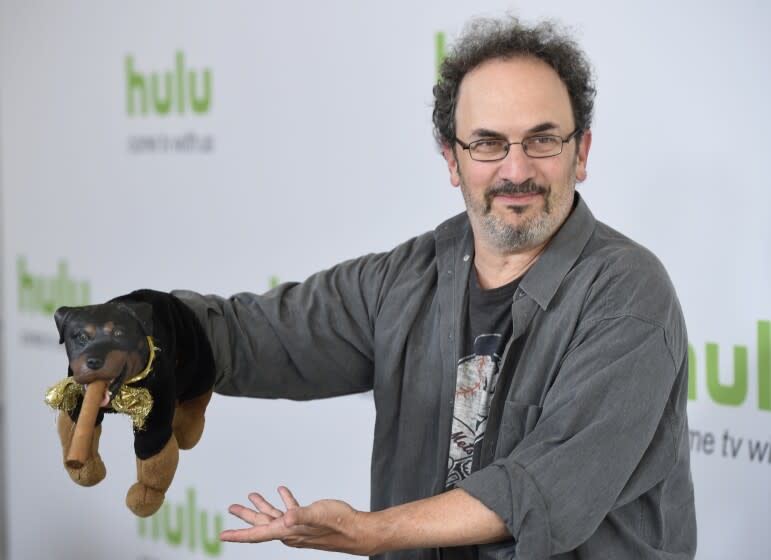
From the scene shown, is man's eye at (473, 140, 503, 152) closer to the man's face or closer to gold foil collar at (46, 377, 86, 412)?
the man's face

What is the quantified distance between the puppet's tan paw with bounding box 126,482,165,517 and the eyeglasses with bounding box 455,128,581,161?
70cm

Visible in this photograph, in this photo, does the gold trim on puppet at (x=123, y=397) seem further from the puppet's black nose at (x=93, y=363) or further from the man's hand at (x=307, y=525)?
the man's hand at (x=307, y=525)

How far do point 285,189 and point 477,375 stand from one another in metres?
1.28

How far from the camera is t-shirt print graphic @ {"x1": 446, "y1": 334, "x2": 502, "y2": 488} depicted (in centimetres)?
163

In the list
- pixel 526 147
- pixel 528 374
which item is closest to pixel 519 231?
pixel 526 147

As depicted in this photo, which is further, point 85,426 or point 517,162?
point 517,162

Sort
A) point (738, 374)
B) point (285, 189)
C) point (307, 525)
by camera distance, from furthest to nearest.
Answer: point (285, 189) → point (738, 374) → point (307, 525)

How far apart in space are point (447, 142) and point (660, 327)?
553 mm

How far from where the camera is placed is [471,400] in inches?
65.0

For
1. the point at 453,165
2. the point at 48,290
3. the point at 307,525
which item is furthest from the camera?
the point at 48,290

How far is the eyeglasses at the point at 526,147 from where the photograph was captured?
5.29 feet

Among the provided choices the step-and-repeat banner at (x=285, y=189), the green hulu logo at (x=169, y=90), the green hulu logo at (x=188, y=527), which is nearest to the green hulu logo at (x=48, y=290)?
the step-and-repeat banner at (x=285, y=189)

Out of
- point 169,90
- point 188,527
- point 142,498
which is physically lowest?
point 188,527

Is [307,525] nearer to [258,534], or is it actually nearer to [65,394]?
[258,534]
